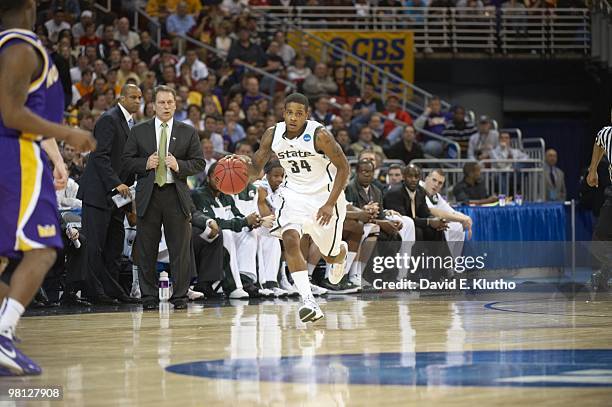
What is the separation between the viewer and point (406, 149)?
1756 centimetres

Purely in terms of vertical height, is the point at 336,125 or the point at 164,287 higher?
the point at 336,125

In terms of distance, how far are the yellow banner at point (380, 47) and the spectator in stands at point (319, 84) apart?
251cm

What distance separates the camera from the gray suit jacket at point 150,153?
35.2ft

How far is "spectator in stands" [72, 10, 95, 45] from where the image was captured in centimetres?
1816

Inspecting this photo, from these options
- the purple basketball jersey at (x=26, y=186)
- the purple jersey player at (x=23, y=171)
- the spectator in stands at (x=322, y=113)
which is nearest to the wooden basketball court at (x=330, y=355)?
the purple jersey player at (x=23, y=171)

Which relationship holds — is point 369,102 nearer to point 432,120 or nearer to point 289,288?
point 432,120

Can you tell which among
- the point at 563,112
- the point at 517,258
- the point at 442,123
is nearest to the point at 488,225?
the point at 517,258

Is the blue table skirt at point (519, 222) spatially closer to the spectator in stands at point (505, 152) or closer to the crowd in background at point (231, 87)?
the crowd in background at point (231, 87)

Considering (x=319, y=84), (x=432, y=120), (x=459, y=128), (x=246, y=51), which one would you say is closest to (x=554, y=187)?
(x=459, y=128)

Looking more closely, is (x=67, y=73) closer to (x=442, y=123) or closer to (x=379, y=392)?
(x=442, y=123)

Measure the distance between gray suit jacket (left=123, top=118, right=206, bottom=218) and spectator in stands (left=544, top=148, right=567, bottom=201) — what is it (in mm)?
8937

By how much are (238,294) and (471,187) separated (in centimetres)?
534

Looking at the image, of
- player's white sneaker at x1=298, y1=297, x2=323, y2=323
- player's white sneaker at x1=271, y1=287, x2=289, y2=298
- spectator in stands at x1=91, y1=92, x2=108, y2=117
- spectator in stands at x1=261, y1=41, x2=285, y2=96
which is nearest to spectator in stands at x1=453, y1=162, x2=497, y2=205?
player's white sneaker at x1=271, y1=287, x2=289, y2=298

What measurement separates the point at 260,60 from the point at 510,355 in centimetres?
1368
